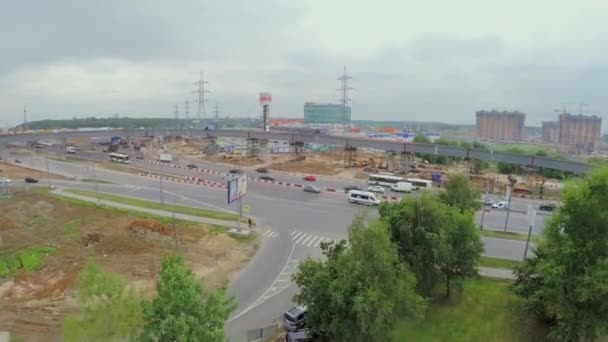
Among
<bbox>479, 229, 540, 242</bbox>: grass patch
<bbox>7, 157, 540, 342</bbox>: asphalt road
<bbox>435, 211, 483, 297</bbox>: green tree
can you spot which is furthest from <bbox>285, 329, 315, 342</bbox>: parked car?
<bbox>479, 229, 540, 242</bbox>: grass patch

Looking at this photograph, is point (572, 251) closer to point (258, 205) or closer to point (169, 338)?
point (169, 338)

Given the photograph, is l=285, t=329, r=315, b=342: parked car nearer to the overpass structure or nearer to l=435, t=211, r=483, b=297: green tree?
l=435, t=211, r=483, b=297: green tree

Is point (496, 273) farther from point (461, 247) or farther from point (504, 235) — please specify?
point (504, 235)

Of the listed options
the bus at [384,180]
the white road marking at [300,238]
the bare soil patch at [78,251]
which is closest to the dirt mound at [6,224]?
the bare soil patch at [78,251]

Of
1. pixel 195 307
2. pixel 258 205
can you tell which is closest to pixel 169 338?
pixel 195 307

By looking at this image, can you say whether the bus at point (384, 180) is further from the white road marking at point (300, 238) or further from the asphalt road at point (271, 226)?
the white road marking at point (300, 238)

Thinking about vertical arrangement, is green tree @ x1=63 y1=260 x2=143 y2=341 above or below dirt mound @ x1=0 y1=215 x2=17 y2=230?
above
